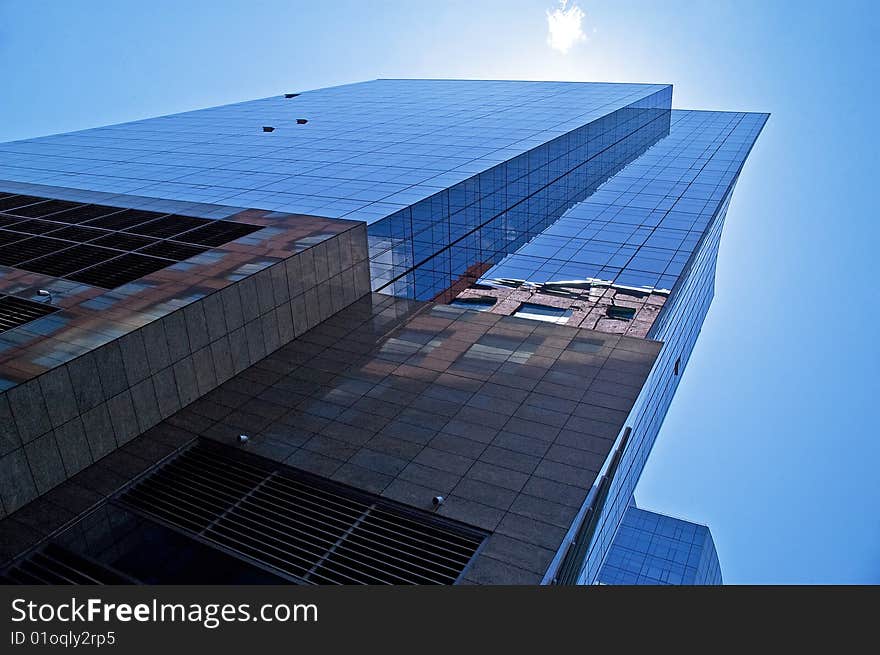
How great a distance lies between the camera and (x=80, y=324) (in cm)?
1869

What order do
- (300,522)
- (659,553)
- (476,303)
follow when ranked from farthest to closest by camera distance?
1. (659,553)
2. (476,303)
3. (300,522)

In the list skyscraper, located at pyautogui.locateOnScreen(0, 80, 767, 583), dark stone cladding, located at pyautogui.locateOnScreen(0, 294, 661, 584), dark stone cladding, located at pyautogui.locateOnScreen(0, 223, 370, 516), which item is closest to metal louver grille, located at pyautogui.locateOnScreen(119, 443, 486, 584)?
skyscraper, located at pyautogui.locateOnScreen(0, 80, 767, 583)

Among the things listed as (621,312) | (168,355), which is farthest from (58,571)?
(621,312)

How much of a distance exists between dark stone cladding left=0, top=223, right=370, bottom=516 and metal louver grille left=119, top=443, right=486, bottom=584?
190 cm

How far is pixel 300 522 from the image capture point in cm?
1608

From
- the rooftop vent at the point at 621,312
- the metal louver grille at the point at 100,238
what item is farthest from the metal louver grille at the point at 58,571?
the rooftop vent at the point at 621,312

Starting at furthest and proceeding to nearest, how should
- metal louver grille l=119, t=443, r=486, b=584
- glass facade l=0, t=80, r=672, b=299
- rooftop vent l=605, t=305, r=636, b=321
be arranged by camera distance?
glass facade l=0, t=80, r=672, b=299 → rooftop vent l=605, t=305, r=636, b=321 → metal louver grille l=119, t=443, r=486, b=584

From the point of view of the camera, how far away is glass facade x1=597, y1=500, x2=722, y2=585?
67750 millimetres

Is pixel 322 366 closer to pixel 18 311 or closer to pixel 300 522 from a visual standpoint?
pixel 300 522

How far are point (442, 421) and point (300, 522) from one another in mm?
4944

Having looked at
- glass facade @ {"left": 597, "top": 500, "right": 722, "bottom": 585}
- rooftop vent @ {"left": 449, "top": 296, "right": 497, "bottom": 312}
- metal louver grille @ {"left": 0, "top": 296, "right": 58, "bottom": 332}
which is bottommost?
glass facade @ {"left": 597, "top": 500, "right": 722, "bottom": 585}

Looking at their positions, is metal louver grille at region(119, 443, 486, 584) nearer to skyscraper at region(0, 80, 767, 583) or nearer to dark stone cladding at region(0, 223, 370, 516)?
skyscraper at region(0, 80, 767, 583)

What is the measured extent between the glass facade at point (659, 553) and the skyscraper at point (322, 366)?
37.5 m

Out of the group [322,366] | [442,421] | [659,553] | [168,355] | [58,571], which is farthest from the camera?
[659,553]
